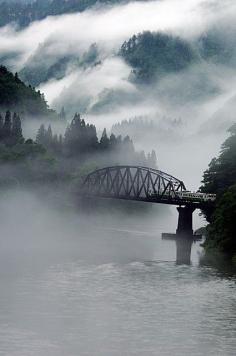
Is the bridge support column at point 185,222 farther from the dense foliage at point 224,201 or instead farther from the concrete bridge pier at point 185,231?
the dense foliage at point 224,201

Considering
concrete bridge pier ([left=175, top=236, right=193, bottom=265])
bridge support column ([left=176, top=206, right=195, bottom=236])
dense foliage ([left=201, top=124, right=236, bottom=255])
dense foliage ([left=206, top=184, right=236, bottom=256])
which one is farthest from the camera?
bridge support column ([left=176, top=206, right=195, bottom=236])

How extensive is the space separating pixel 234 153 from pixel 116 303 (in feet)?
277

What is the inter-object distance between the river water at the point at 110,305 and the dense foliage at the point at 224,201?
18.9ft

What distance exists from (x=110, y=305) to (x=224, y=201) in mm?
63561

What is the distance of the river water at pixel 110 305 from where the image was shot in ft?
190

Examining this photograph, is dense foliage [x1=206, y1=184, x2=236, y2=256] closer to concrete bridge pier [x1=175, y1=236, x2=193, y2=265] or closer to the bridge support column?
concrete bridge pier [x1=175, y1=236, x2=193, y2=265]

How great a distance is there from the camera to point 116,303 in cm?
7450

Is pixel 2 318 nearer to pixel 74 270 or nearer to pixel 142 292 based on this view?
pixel 142 292

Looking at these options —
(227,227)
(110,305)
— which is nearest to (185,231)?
(227,227)

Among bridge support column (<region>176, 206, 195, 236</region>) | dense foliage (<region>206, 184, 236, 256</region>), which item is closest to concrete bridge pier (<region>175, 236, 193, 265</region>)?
bridge support column (<region>176, 206, 195, 236</region>)

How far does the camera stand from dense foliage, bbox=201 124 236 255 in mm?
121750

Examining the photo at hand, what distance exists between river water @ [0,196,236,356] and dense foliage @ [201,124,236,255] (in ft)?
18.9

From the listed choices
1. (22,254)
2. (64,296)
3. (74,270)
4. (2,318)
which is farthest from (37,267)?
(2,318)

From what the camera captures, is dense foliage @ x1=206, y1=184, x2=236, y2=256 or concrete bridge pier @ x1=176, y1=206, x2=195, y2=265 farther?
concrete bridge pier @ x1=176, y1=206, x2=195, y2=265
